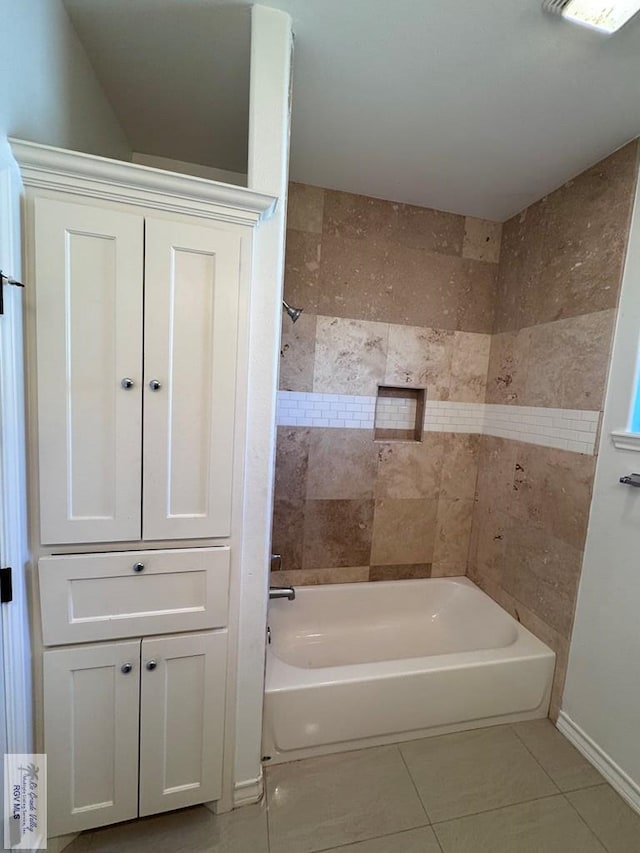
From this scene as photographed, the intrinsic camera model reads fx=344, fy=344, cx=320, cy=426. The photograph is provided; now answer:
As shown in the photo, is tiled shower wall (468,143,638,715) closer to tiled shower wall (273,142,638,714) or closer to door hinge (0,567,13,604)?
tiled shower wall (273,142,638,714)

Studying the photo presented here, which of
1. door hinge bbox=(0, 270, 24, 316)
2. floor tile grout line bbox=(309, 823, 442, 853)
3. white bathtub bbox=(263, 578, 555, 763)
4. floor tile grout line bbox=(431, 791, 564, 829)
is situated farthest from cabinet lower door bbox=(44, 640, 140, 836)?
floor tile grout line bbox=(431, 791, 564, 829)

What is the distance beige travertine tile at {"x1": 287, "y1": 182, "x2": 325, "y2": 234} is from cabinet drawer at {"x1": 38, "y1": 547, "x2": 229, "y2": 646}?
1.72 metres

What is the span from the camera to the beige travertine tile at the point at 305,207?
188cm

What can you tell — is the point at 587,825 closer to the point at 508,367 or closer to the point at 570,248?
the point at 508,367

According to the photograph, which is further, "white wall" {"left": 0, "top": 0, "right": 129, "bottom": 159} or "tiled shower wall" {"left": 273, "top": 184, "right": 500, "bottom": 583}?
"tiled shower wall" {"left": 273, "top": 184, "right": 500, "bottom": 583}

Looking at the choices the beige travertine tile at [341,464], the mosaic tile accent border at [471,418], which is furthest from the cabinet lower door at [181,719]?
the mosaic tile accent border at [471,418]

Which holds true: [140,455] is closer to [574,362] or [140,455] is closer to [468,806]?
[468,806]

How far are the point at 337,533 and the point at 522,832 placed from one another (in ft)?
4.38

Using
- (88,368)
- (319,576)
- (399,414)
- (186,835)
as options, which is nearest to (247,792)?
(186,835)

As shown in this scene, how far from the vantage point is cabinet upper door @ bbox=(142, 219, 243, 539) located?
0.98 meters

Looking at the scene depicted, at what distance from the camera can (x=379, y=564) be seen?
7.24ft

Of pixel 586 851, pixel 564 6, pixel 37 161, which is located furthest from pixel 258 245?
pixel 586 851

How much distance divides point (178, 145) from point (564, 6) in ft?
5.03

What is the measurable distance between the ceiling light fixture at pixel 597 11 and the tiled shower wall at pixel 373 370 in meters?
1.11
